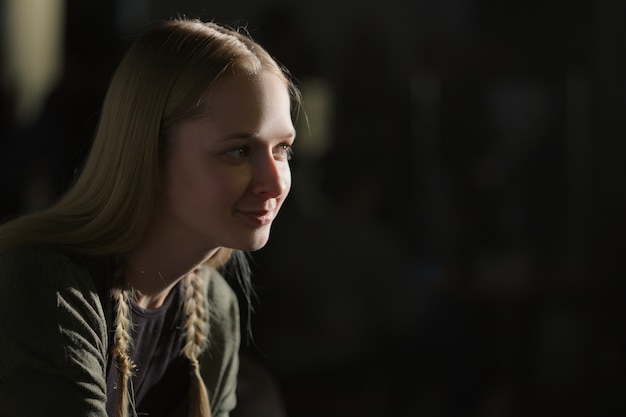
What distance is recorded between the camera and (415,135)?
8.16ft

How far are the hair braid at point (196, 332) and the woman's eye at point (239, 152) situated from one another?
19 cm

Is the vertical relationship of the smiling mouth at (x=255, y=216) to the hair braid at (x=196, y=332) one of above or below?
above

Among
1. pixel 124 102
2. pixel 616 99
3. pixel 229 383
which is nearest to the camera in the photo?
pixel 124 102

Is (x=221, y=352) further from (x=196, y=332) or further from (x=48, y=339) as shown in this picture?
(x=48, y=339)

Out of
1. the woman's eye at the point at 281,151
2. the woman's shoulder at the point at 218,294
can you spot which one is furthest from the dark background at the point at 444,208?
the woman's eye at the point at 281,151

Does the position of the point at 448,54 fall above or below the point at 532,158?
above

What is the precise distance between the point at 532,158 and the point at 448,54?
14.3 inches

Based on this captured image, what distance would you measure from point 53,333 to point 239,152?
0.83 feet

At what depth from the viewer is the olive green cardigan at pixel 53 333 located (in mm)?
878

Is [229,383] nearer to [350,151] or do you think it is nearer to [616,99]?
[350,151]

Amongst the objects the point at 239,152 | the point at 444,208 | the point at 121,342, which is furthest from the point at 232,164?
the point at 444,208

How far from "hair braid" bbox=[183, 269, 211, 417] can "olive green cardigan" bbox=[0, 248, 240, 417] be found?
121mm

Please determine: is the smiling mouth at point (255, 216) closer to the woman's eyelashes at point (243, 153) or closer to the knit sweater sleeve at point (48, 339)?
the woman's eyelashes at point (243, 153)

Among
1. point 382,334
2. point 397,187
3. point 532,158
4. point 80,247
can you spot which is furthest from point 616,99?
point 80,247
